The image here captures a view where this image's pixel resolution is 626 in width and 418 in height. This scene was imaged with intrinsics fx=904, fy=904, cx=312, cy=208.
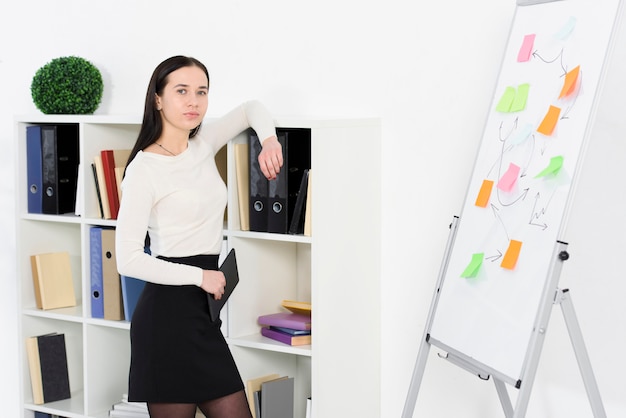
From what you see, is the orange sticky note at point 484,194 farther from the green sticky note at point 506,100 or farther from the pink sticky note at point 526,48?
the pink sticky note at point 526,48

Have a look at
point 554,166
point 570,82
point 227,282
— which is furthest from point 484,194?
point 227,282

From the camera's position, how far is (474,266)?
2.52m

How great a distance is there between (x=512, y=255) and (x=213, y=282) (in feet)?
2.97

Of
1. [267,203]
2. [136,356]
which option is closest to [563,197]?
[267,203]

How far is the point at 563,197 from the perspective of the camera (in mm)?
2236

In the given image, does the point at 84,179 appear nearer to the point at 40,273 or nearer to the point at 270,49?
the point at 40,273

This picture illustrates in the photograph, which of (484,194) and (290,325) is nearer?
(484,194)

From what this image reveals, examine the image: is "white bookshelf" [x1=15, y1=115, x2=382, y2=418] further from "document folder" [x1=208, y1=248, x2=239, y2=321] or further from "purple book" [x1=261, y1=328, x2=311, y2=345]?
"document folder" [x1=208, y1=248, x2=239, y2=321]

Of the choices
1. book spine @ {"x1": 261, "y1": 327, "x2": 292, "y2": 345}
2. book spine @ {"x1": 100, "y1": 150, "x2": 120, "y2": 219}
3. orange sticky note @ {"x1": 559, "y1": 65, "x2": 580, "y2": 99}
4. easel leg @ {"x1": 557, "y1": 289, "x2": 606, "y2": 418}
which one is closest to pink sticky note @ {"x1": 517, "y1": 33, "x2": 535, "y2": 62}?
orange sticky note @ {"x1": 559, "y1": 65, "x2": 580, "y2": 99}

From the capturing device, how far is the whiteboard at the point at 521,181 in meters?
2.26

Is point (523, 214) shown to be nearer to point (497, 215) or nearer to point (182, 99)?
point (497, 215)

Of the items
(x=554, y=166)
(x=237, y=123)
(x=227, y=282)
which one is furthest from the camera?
(x=237, y=123)

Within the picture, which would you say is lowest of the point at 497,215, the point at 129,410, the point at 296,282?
the point at 129,410

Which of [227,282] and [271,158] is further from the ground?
[271,158]
